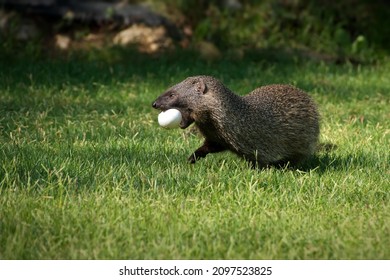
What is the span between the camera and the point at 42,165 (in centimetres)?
535

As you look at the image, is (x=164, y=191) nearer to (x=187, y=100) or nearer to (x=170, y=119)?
(x=170, y=119)

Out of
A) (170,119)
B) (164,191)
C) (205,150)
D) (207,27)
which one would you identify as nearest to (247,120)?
(205,150)

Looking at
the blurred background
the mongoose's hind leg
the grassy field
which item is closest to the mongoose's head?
the mongoose's hind leg

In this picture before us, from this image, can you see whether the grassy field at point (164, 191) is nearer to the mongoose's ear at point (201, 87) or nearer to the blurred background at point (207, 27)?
the mongoose's ear at point (201, 87)

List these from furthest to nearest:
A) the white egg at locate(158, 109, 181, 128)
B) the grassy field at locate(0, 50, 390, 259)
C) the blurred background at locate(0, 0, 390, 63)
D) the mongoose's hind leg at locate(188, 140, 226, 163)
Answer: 1. the blurred background at locate(0, 0, 390, 63)
2. the mongoose's hind leg at locate(188, 140, 226, 163)
3. the white egg at locate(158, 109, 181, 128)
4. the grassy field at locate(0, 50, 390, 259)

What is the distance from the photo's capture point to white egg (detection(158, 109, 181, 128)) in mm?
5684

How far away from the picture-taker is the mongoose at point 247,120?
5.80m

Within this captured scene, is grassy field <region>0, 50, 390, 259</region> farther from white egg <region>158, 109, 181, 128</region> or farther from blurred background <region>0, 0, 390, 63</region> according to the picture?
blurred background <region>0, 0, 390, 63</region>

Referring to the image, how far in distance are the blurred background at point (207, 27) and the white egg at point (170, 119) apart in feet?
18.1

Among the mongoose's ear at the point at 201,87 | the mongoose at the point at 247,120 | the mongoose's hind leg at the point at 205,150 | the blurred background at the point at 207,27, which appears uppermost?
the mongoose's ear at the point at 201,87

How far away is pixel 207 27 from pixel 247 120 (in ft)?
21.0

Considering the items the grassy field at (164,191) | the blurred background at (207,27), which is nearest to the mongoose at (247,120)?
the grassy field at (164,191)

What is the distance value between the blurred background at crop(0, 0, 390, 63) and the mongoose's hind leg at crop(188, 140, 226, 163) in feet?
17.4

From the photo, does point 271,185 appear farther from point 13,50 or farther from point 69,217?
point 13,50
